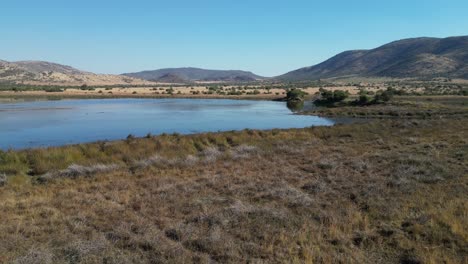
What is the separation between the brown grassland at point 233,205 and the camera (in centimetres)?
781

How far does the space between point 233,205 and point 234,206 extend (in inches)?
7.5

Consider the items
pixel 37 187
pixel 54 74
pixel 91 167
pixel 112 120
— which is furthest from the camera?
pixel 54 74

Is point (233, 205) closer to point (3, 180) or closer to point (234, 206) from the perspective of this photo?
point (234, 206)

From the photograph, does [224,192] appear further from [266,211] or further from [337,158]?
[337,158]

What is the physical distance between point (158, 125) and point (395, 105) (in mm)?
33289

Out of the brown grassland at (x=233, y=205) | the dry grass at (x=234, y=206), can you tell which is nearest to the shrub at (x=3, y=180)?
the brown grassland at (x=233, y=205)

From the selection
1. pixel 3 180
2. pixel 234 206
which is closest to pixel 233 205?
pixel 234 206

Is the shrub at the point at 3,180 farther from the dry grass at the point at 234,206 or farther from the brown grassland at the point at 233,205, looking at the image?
the dry grass at the point at 234,206

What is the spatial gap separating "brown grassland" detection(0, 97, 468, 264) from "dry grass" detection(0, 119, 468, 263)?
4cm

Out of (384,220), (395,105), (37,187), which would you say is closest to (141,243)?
(384,220)

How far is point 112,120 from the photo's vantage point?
4166 centimetres

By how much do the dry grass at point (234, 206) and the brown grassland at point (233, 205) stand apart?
37 mm

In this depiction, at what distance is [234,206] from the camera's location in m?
10.4

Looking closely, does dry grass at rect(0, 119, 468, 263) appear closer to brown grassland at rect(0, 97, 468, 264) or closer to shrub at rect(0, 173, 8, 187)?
brown grassland at rect(0, 97, 468, 264)
